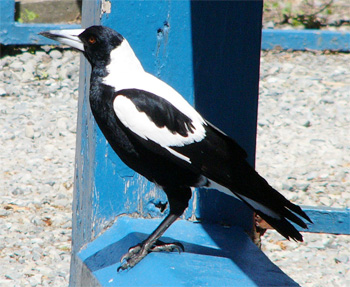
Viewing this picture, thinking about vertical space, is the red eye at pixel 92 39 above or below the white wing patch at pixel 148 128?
above

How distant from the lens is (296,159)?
405 cm

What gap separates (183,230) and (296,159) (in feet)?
6.63

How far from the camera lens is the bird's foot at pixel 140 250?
1951 millimetres

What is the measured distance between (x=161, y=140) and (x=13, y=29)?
12.4 ft

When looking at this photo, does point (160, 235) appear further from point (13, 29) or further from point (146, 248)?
point (13, 29)

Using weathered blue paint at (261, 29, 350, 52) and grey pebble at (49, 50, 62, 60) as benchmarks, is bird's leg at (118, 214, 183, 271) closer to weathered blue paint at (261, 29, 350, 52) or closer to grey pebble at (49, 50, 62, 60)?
grey pebble at (49, 50, 62, 60)

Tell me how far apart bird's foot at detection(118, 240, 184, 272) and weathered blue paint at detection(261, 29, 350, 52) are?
4007 mm

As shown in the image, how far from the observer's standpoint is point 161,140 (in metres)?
1.90

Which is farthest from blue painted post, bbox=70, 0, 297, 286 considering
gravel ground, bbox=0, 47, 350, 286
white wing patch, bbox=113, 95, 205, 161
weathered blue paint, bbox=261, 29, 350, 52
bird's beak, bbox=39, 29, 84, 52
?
weathered blue paint, bbox=261, 29, 350, 52

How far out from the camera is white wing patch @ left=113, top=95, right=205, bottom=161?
72.6 inches

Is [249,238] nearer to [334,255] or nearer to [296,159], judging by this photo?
[334,255]

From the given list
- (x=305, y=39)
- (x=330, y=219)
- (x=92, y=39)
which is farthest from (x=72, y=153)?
(x=305, y=39)

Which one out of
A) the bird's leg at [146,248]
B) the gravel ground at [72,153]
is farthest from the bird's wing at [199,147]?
the gravel ground at [72,153]

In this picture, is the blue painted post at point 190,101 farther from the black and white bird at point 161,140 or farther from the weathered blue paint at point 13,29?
the weathered blue paint at point 13,29
